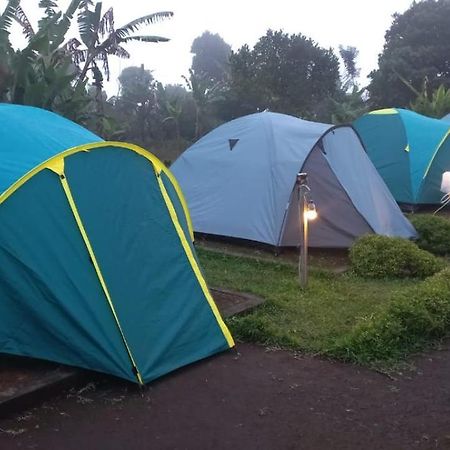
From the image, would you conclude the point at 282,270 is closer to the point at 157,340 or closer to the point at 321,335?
the point at 321,335

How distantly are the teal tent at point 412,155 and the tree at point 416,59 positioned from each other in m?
16.5

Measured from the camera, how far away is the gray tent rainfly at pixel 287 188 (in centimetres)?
831

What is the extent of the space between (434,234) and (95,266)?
5697 millimetres

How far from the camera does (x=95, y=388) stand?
4285 mm

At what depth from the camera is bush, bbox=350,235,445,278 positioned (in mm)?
7297

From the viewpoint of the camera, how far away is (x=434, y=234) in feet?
28.4

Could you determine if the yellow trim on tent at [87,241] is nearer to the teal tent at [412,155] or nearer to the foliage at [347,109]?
the teal tent at [412,155]

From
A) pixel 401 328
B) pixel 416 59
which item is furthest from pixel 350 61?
pixel 401 328

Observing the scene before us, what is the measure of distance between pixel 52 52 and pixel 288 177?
6.20 m

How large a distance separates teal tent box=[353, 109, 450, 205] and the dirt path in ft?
25.5

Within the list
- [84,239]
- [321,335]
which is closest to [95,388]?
[84,239]

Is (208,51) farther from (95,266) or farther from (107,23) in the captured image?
(95,266)

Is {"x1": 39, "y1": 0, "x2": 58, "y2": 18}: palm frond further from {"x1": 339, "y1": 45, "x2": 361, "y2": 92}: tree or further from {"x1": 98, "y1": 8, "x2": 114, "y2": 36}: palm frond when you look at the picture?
{"x1": 339, "y1": 45, "x2": 361, "y2": 92}: tree

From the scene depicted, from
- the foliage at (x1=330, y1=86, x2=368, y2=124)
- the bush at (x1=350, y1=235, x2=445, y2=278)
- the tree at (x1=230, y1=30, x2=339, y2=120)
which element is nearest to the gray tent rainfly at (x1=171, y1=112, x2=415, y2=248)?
the bush at (x1=350, y1=235, x2=445, y2=278)
